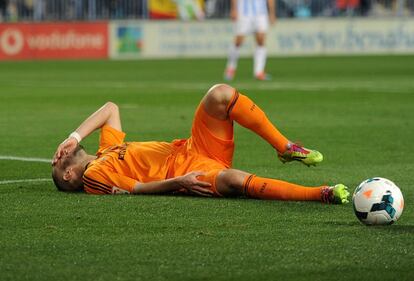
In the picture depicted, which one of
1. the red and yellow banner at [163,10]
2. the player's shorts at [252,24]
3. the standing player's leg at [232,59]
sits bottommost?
the red and yellow banner at [163,10]

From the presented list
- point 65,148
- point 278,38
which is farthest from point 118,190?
point 278,38

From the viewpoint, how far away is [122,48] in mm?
36250

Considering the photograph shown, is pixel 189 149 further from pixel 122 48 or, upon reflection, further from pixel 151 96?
pixel 122 48

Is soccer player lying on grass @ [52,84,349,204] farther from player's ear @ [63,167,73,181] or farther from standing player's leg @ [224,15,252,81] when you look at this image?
standing player's leg @ [224,15,252,81]

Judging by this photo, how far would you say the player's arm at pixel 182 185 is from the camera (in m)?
8.52

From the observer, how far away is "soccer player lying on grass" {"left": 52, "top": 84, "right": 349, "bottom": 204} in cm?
862

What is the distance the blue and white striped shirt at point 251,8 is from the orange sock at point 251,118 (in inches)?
707

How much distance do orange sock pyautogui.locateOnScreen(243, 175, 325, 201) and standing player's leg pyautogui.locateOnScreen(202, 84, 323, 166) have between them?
0.41 metres

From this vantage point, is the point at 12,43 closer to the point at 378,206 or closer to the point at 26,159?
the point at 26,159

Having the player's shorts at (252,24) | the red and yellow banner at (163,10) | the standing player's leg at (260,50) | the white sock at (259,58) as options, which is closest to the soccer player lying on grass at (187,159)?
the standing player's leg at (260,50)

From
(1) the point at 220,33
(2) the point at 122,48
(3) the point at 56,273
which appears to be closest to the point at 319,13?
(1) the point at 220,33

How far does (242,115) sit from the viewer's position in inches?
348

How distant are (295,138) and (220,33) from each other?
2287 cm

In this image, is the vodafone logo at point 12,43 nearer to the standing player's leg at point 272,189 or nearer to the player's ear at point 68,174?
the player's ear at point 68,174
